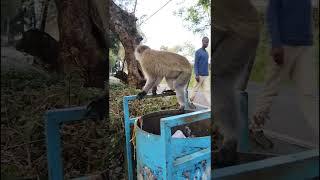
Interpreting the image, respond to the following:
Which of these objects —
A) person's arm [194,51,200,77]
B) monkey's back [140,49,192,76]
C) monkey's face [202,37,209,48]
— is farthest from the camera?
monkey's back [140,49,192,76]

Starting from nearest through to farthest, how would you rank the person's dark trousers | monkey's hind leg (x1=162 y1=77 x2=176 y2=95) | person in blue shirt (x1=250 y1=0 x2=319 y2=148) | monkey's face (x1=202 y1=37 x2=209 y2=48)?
person in blue shirt (x1=250 y1=0 x2=319 y2=148)
the person's dark trousers
monkey's face (x1=202 y1=37 x2=209 y2=48)
monkey's hind leg (x1=162 y1=77 x2=176 y2=95)

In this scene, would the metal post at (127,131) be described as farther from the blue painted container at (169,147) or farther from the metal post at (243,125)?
the metal post at (243,125)

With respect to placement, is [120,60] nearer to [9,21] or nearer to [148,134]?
[148,134]

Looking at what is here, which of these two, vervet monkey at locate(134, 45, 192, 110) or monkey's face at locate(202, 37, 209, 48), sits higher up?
monkey's face at locate(202, 37, 209, 48)

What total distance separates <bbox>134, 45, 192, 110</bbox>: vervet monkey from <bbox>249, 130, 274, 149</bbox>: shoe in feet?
2.31

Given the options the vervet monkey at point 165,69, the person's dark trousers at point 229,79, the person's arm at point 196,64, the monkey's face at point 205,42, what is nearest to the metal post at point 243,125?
the person's dark trousers at point 229,79

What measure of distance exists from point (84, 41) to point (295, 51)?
1161mm

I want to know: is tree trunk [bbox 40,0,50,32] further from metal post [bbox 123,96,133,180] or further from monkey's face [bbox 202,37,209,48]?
monkey's face [bbox 202,37,209,48]

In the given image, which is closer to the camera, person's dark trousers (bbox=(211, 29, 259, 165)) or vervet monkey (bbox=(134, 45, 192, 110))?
person's dark trousers (bbox=(211, 29, 259, 165))

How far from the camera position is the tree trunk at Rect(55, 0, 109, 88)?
4.92ft

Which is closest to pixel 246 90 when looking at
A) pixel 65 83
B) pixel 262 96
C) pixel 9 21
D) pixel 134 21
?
pixel 262 96

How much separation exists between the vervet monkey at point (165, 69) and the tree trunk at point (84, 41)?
162 millimetres

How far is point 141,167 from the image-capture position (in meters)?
1.66

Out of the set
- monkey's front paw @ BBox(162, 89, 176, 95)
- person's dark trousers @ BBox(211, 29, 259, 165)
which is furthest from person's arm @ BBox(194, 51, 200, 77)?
person's dark trousers @ BBox(211, 29, 259, 165)
